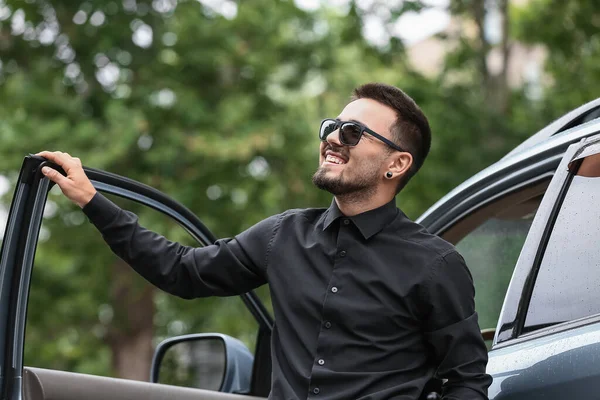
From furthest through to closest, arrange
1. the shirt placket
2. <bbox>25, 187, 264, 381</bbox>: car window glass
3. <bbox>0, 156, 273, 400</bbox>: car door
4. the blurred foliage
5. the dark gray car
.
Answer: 1. <bbox>25, 187, 264, 381</bbox>: car window glass
2. the blurred foliage
3. <bbox>0, 156, 273, 400</bbox>: car door
4. the shirt placket
5. the dark gray car

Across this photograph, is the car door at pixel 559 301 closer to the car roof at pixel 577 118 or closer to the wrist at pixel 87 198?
the car roof at pixel 577 118

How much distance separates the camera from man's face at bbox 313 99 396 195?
2.70 metres

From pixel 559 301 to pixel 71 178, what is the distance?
1248mm

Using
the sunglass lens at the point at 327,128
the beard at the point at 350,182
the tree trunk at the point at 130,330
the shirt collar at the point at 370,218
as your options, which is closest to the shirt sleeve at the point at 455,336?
the shirt collar at the point at 370,218

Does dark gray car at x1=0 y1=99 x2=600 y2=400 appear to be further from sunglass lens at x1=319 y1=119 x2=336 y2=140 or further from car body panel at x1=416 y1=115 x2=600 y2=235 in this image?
sunglass lens at x1=319 y1=119 x2=336 y2=140

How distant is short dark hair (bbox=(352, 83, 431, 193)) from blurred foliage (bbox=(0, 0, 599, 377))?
1101 centimetres

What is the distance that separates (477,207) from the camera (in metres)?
3.20

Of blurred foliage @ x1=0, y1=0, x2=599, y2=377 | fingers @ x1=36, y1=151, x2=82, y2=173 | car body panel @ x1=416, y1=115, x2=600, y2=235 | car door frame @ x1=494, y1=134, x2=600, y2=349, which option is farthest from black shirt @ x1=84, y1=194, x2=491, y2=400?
blurred foliage @ x1=0, y1=0, x2=599, y2=377

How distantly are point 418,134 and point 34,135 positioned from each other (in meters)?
11.7

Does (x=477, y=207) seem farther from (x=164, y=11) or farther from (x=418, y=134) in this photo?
(x=164, y=11)

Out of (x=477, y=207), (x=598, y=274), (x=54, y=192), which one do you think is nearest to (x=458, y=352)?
(x=598, y=274)

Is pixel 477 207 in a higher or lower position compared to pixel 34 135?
lower

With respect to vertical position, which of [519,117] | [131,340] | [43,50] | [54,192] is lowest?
[131,340]

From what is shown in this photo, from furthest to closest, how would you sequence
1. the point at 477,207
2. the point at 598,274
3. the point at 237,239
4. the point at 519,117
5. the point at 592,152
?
1. the point at 519,117
2. the point at 477,207
3. the point at 237,239
4. the point at 592,152
5. the point at 598,274
